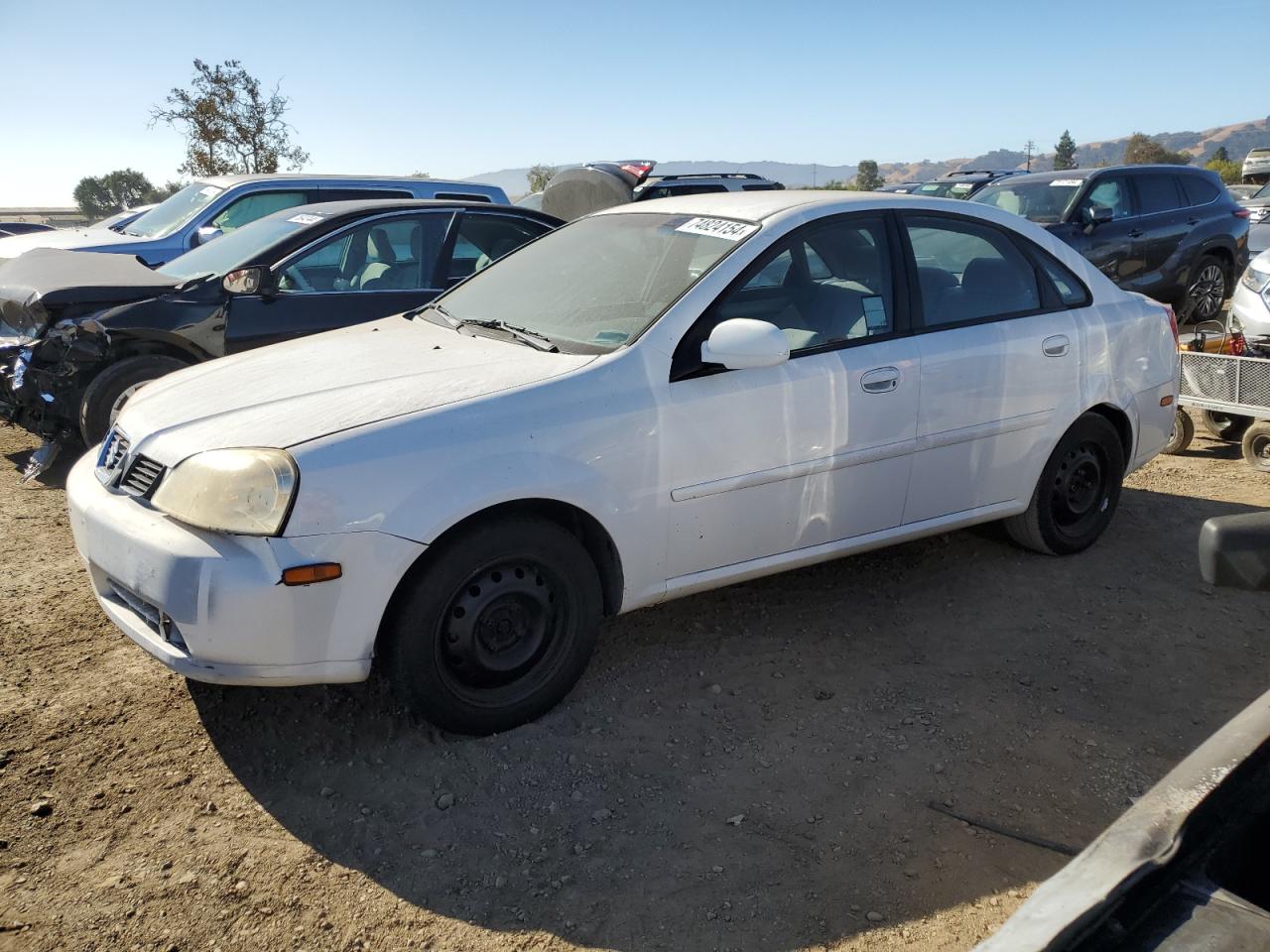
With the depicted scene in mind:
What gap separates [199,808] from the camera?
119 inches

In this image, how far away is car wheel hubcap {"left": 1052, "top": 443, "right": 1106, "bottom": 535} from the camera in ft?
15.5

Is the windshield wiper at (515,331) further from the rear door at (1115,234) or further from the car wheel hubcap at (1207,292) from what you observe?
the car wheel hubcap at (1207,292)

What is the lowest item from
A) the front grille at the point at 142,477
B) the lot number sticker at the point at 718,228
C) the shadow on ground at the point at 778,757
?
the shadow on ground at the point at 778,757

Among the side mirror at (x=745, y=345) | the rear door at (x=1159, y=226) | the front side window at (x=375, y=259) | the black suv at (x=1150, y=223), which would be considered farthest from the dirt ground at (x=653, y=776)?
the rear door at (x=1159, y=226)

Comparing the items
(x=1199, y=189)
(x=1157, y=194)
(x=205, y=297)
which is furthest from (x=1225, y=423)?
(x=205, y=297)

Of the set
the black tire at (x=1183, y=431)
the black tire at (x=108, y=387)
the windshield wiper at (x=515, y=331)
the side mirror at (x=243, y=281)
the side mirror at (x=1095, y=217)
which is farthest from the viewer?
the side mirror at (x=1095, y=217)

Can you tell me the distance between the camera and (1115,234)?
10.3m

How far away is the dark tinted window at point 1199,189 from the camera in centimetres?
1102

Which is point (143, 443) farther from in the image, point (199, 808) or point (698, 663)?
point (698, 663)

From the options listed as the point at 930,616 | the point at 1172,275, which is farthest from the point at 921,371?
the point at 1172,275

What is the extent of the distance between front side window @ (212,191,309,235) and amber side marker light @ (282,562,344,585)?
734 cm

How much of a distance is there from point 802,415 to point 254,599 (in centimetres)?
193

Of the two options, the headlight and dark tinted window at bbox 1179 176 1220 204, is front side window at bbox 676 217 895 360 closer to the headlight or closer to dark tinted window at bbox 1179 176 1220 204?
the headlight

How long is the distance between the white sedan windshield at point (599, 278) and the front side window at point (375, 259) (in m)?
2.22
